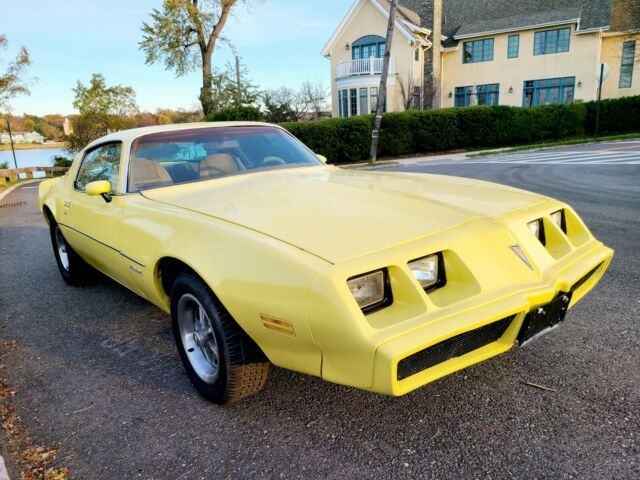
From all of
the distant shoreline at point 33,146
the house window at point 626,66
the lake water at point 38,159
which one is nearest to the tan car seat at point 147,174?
A: the lake water at point 38,159

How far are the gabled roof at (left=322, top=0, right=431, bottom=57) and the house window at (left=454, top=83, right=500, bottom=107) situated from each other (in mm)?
3900

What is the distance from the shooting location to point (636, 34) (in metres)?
24.5

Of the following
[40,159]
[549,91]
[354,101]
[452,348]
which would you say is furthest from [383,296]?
[40,159]

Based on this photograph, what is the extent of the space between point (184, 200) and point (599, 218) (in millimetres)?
5411

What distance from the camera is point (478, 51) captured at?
1142 inches

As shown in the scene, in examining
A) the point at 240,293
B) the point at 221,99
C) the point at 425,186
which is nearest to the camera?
the point at 240,293

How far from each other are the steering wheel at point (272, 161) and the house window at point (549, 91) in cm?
2716

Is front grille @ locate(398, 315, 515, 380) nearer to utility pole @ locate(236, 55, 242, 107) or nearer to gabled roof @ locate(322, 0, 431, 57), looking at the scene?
utility pole @ locate(236, 55, 242, 107)

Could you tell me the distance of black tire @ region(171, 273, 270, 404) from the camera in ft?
7.47

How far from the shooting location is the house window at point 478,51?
28.7 metres

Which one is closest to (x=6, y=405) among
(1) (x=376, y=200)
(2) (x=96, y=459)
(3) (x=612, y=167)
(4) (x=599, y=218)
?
(2) (x=96, y=459)

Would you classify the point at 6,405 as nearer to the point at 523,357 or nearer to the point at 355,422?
the point at 355,422

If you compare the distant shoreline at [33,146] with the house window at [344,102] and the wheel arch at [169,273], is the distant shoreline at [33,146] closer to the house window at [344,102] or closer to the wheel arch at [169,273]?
the house window at [344,102]

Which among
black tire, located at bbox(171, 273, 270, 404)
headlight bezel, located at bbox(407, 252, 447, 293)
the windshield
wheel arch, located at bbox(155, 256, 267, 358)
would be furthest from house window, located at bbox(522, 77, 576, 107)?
black tire, located at bbox(171, 273, 270, 404)
